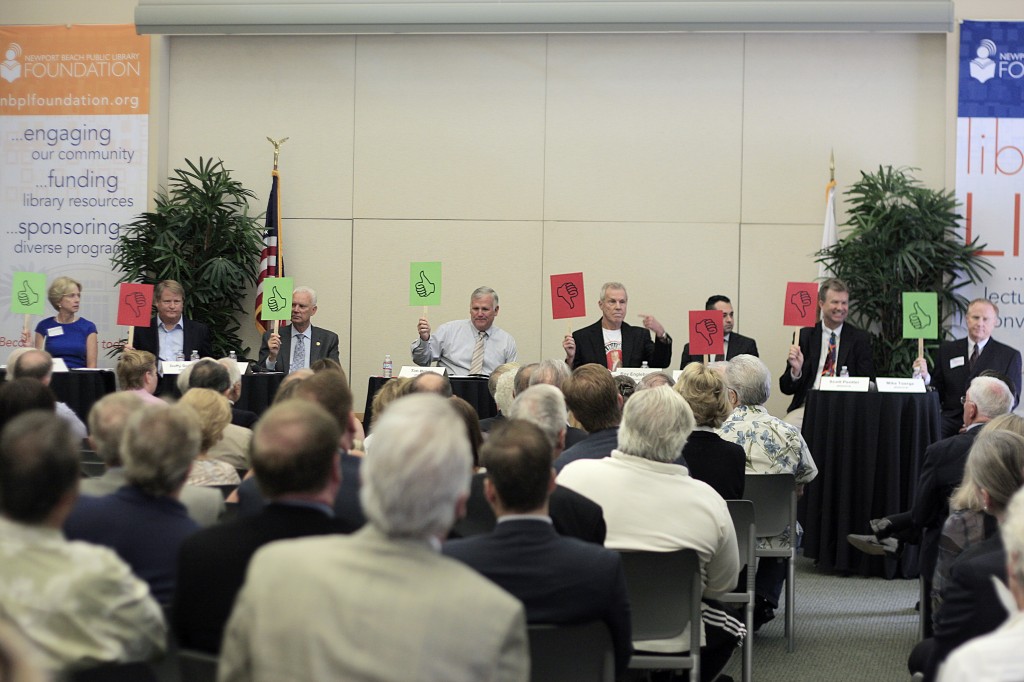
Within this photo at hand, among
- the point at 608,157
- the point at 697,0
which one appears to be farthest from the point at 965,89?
the point at 608,157

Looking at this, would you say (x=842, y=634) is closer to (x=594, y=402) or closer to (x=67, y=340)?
(x=594, y=402)

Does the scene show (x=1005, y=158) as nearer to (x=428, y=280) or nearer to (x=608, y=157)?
(x=608, y=157)

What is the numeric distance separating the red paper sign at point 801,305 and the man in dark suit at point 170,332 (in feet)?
13.0

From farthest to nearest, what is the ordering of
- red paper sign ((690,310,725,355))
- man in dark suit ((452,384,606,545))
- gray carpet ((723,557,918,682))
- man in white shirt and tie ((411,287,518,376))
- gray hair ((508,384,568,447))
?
1. man in white shirt and tie ((411,287,518,376))
2. red paper sign ((690,310,725,355))
3. gray carpet ((723,557,918,682))
4. gray hair ((508,384,568,447))
5. man in dark suit ((452,384,606,545))

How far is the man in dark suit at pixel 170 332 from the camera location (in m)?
7.76

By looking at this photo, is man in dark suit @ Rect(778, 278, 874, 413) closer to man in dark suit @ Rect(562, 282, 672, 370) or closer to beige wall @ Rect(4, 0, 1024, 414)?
man in dark suit @ Rect(562, 282, 672, 370)

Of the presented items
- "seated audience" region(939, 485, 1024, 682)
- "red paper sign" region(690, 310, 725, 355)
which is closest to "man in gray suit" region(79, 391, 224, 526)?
"seated audience" region(939, 485, 1024, 682)

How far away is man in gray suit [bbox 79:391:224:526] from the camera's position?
105 inches

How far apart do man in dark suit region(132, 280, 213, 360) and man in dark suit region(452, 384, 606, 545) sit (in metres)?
4.77

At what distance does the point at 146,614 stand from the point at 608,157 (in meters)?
7.53

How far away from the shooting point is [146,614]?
6.70 ft

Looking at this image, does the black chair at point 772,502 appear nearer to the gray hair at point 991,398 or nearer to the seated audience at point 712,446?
the seated audience at point 712,446

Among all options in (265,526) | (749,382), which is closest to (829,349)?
(749,382)

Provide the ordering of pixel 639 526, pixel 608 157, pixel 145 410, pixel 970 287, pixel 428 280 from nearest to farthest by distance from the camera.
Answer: pixel 145 410, pixel 639 526, pixel 428 280, pixel 970 287, pixel 608 157
